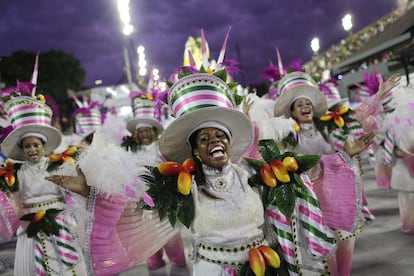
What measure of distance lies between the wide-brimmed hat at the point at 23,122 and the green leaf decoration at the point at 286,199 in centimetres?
291

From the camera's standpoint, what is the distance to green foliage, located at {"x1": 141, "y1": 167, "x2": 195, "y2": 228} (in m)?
2.24

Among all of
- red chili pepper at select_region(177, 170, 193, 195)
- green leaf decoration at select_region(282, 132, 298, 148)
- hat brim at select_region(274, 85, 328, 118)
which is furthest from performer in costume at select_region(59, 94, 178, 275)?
hat brim at select_region(274, 85, 328, 118)

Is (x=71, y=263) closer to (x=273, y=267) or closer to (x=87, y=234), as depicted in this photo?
(x=87, y=234)

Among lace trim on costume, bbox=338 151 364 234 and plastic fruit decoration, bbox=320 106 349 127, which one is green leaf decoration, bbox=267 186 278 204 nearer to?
lace trim on costume, bbox=338 151 364 234

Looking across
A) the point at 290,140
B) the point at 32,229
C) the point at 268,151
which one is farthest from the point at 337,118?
the point at 32,229

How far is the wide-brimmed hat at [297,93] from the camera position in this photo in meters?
4.31

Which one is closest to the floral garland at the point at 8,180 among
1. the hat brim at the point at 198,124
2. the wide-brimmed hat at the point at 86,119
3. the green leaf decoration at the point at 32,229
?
the green leaf decoration at the point at 32,229

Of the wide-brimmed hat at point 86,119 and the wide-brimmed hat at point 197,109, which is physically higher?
the wide-brimmed hat at point 86,119

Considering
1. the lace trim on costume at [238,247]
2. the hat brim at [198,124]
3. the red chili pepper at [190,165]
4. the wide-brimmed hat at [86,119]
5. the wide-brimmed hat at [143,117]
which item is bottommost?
the lace trim on costume at [238,247]

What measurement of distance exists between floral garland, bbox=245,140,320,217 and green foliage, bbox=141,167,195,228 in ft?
1.54

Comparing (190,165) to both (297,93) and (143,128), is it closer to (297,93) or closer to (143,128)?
(297,93)

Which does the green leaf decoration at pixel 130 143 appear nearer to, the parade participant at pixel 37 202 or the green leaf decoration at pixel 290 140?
the parade participant at pixel 37 202

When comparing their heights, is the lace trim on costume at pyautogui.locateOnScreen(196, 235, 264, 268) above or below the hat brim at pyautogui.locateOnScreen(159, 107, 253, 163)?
below

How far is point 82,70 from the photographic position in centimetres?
3622
